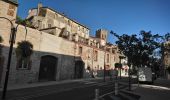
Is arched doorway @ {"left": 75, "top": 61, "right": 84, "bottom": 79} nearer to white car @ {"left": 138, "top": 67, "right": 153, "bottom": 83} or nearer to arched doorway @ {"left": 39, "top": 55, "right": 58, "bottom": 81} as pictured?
arched doorway @ {"left": 39, "top": 55, "right": 58, "bottom": 81}

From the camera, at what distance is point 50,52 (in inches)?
1133

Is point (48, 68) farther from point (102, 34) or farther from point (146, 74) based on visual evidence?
point (102, 34)

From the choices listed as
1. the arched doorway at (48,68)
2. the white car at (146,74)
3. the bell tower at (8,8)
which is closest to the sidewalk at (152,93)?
the white car at (146,74)

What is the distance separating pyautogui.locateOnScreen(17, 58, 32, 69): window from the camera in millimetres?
23552

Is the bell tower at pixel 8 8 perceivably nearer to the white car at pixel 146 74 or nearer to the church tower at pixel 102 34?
the white car at pixel 146 74

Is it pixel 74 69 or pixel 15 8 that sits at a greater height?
pixel 15 8

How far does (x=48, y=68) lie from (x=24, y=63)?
17.9 feet

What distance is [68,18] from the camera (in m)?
54.7

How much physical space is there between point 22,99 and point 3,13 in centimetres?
1243

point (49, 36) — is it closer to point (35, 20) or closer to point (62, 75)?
point (62, 75)

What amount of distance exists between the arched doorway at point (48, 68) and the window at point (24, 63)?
9.71 ft

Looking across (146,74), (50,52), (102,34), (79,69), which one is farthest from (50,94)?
(102,34)

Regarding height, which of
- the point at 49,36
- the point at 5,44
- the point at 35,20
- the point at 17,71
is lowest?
the point at 17,71

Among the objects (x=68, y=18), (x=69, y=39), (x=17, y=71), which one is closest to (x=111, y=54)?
(x=68, y=18)
